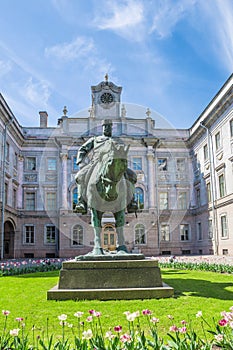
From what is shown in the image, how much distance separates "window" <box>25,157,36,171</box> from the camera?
33.9m

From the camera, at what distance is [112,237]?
107 ft

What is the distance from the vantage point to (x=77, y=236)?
1271 inches

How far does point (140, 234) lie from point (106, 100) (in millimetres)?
13791

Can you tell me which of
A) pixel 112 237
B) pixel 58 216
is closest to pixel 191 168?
pixel 112 237

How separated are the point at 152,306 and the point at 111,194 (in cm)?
232

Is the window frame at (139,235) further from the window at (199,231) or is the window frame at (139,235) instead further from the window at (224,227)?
the window at (224,227)

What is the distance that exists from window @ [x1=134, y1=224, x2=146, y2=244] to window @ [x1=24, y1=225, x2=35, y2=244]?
32.0 feet

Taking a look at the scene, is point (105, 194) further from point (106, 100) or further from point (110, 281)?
point (106, 100)

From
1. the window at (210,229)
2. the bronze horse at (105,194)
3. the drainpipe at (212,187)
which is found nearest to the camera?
the bronze horse at (105,194)

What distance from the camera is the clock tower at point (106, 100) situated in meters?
34.6

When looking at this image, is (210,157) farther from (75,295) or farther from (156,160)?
(75,295)

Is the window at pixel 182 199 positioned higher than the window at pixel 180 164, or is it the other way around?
the window at pixel 180 164

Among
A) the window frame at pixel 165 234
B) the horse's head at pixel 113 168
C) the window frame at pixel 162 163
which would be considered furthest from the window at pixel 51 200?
the horse's head at pixel 113 168

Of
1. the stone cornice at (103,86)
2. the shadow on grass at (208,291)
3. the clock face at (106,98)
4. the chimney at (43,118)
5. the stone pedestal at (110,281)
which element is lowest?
the shadow on grass at (208,291)
